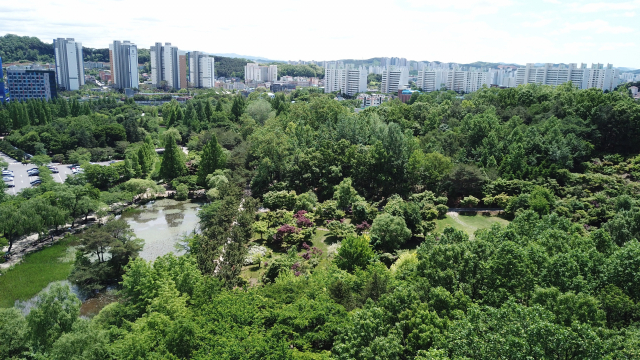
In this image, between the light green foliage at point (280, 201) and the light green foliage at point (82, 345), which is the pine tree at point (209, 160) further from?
the light green foliage at point (82, 345)

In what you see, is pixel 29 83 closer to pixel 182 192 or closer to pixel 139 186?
pixel 139 186

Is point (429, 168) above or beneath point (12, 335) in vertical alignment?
above

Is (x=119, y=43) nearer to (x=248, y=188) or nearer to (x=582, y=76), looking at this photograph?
(x=248, y=188)

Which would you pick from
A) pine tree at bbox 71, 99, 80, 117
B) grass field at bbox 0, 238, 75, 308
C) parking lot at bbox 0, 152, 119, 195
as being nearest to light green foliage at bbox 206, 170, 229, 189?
grass field at bbox 0, 238, 75, 308

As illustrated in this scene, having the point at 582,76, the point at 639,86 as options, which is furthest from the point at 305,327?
Answer: the point at 582,76

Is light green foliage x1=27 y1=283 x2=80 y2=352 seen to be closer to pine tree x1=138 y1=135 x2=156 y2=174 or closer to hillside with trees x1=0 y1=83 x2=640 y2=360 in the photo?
hillside with trees x1=0 y1=83 x2=640 y2=360

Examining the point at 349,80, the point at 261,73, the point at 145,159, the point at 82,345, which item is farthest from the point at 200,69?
the point at 82,345

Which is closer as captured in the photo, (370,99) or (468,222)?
(468,222)
